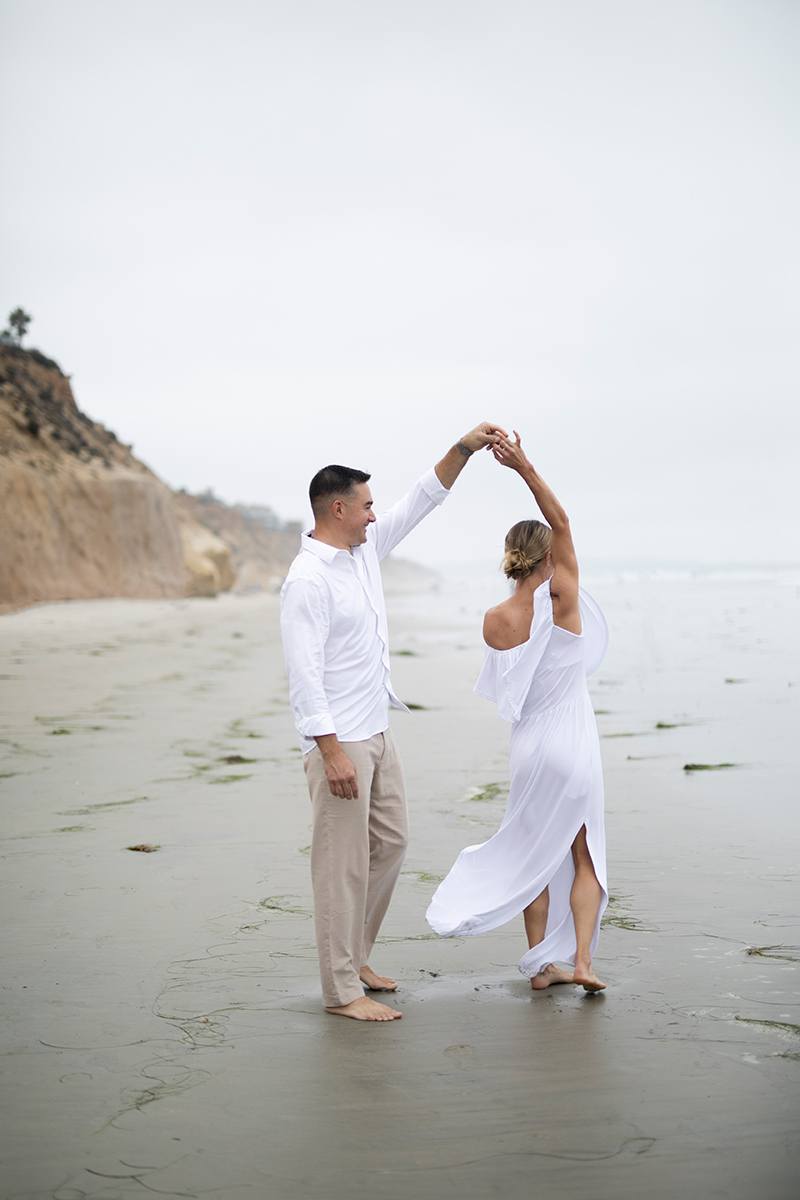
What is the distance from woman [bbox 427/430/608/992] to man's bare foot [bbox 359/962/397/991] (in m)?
0.26

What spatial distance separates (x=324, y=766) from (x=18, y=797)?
379cm

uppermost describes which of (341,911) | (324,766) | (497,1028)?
(324,766)

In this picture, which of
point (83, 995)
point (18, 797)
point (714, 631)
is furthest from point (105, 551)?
point (83, 995)

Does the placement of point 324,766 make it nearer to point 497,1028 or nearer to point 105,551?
point 497,1028

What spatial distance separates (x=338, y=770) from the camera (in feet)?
12.7

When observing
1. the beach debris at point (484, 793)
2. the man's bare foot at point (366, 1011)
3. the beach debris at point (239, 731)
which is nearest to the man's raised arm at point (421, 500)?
the man's bare foot at point (366, 1011)

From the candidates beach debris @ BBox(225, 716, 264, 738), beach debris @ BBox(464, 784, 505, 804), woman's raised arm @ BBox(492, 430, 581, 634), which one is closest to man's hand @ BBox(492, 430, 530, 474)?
woman's raised arm @ BBox(492, 430, 581, 634)

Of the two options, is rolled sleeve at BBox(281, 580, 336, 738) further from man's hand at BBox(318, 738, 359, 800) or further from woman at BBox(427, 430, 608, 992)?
woman at BBox(427, 430, 608, 992)

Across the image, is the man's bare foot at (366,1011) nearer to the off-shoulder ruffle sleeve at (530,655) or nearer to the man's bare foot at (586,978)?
the man's bare foot at (586,978)

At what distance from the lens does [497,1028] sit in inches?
144

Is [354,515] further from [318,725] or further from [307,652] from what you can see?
[318,725]

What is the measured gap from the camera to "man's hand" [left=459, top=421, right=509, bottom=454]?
14.2ft

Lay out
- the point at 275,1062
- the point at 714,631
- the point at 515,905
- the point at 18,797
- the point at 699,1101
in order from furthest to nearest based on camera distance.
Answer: the point at 714,631
the point at 18,797
the point at 515,905
the point at 275,1062
the point at 699,1101

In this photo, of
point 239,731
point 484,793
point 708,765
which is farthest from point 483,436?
point 239,731
